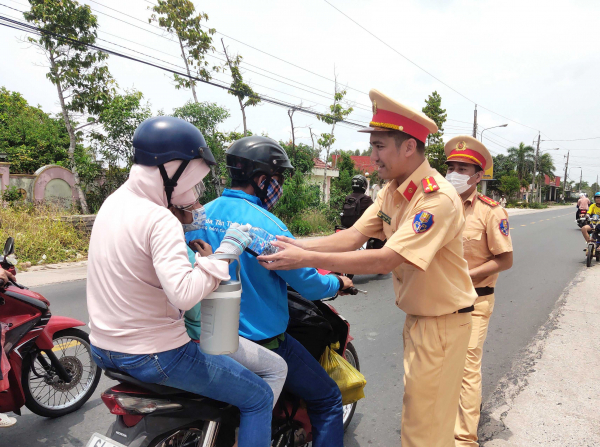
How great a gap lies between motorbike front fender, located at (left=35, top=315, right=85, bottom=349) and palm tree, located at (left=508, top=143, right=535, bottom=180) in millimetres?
65754

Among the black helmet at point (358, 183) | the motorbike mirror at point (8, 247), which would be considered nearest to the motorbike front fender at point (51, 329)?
the motorbike mirror at point (8, 247)

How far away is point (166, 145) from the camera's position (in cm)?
156

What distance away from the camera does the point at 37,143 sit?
18453 millimetres

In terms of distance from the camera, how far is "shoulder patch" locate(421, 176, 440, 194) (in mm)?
1864

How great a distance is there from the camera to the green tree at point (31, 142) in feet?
57.5

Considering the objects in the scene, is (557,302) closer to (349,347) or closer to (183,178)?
(349,347)

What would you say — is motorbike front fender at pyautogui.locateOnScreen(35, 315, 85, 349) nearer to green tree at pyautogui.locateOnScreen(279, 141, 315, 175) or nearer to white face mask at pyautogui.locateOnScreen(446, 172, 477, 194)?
white face mask at pyautogui.locateOnScreen(446, 172, 477, 194)

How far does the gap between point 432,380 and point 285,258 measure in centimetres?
96

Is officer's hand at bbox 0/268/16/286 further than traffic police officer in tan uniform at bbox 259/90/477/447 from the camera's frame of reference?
Yes

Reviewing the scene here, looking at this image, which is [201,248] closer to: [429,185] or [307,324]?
[307,324]

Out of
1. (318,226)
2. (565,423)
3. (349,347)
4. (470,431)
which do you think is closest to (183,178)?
(349,347)

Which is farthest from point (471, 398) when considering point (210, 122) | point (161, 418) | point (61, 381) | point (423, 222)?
point (210, 122)

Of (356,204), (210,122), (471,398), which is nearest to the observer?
(471,398)

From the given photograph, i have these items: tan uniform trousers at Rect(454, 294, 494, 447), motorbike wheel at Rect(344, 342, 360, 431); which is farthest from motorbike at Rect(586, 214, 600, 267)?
motorbike wheel at Rect(344, 342, 360, 431)
